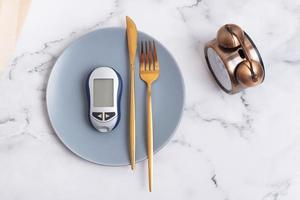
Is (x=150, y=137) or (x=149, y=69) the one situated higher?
(x=149, y=69)

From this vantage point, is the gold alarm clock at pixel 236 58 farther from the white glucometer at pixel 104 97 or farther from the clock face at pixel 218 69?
the white glucometer at pixel 104 97

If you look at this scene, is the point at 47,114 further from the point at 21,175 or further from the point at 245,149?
the point at 245,149

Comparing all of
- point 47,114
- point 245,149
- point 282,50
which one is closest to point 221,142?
point 245,149

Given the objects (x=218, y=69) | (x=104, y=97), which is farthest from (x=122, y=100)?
(x=218, y=69)

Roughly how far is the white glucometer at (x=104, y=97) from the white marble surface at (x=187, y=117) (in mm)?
84

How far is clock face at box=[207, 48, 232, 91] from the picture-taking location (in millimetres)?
761

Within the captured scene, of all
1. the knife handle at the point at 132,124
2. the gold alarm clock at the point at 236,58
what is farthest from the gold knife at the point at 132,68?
the gold alarm clock at the point at 236,58

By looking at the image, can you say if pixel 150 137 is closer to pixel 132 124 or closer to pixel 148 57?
pixel 132 124

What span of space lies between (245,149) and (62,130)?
321 millimetres

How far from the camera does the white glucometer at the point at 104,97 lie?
0.75 meters

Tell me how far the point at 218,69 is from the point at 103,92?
0.20m

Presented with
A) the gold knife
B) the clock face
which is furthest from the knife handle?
the clock face

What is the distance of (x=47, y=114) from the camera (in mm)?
791

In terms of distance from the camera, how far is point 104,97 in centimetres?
76
